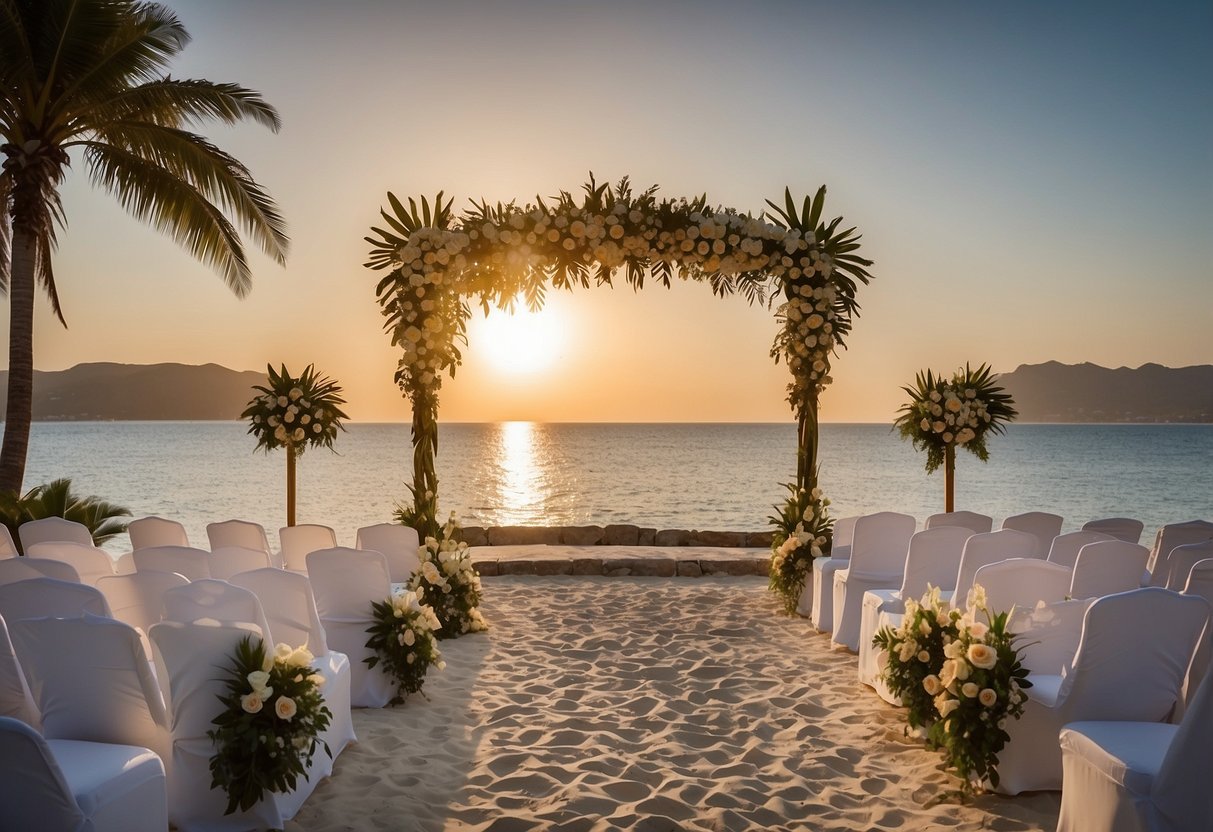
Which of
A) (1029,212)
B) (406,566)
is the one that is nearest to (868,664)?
(406,566)

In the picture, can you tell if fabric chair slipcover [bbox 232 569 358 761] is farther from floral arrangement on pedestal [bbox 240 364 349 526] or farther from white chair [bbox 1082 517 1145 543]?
white chair [bbox 1082 517 1145 543]

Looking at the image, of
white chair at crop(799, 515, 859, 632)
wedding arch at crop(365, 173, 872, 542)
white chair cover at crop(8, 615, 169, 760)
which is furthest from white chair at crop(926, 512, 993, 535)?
white chair cover at crop(8, 615, 169, 760)

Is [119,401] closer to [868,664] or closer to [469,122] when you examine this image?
[469,122]

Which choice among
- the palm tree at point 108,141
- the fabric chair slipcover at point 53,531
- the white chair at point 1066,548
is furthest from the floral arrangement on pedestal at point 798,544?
the palm tree at point 108,141

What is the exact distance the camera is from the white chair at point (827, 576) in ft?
22.3

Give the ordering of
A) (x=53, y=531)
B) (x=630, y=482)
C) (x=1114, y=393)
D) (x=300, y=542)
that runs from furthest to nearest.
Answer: (x=1114, y=393) → (x=630, y=482) → (x=53, y=531) → (x=300, y=542)

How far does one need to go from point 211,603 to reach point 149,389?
279ft

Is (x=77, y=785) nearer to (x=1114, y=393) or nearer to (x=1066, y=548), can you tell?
(x=1066, y=548)

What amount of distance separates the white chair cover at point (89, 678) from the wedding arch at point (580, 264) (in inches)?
190

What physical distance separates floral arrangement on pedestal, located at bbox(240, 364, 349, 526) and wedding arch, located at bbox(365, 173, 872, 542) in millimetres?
817

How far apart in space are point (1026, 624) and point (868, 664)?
164 centimetres

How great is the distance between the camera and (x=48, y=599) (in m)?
3.23

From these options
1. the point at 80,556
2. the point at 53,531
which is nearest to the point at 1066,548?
the point at 80,556

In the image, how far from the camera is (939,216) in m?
13.8
